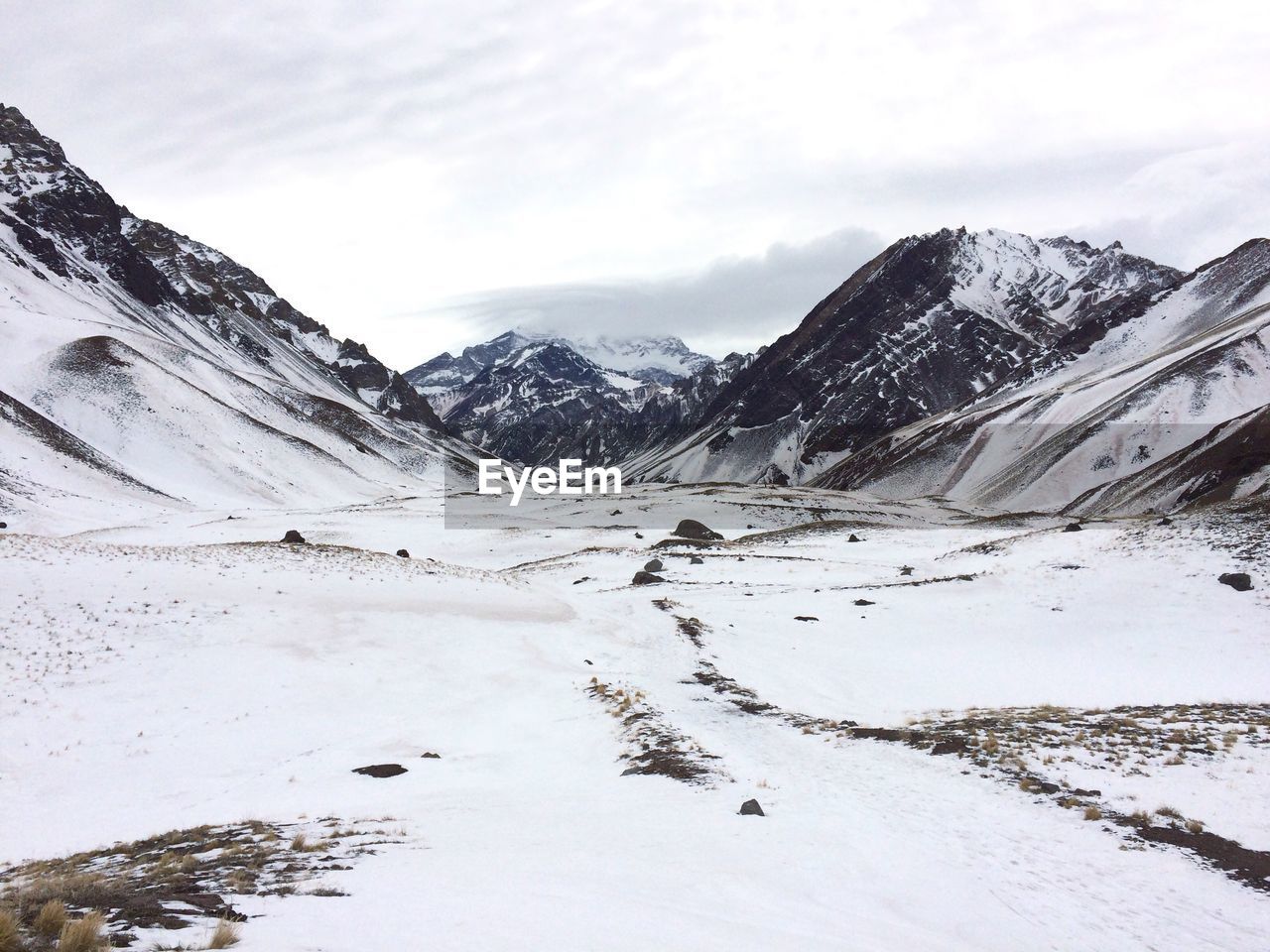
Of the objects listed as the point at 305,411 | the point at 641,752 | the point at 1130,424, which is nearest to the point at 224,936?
the point at 641,752

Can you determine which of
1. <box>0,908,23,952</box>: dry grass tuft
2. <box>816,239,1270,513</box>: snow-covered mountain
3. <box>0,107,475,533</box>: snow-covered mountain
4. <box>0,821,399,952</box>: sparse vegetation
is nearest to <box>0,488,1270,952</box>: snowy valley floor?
<box>0,821,399,952</box>: sparse vegetation

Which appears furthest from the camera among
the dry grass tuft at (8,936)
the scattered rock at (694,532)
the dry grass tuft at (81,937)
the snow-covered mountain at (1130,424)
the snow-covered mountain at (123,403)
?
the snow-covered mountain at (123,403)

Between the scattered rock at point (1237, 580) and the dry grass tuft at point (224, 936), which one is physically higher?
the scattered rock at point (1237, 580)

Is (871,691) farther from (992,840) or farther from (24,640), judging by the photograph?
(24,640)

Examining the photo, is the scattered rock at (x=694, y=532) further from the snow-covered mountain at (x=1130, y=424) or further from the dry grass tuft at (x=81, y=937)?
the dry grass tuft at (x=81, y=937)

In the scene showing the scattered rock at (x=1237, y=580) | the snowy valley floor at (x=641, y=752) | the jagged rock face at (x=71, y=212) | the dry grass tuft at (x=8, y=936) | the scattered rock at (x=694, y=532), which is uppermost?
the jagged rock face at (x=71, y=212)

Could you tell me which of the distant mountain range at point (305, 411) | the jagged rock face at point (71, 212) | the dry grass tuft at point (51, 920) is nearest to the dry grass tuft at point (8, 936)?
the dry grass tuft at point (51, 920)

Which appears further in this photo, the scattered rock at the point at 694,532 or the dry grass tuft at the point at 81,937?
the scattered rock at the point at 694,532

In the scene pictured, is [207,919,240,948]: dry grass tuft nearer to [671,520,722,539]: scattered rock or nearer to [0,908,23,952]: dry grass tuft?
[0,908,23,952]: dry grass tuft
